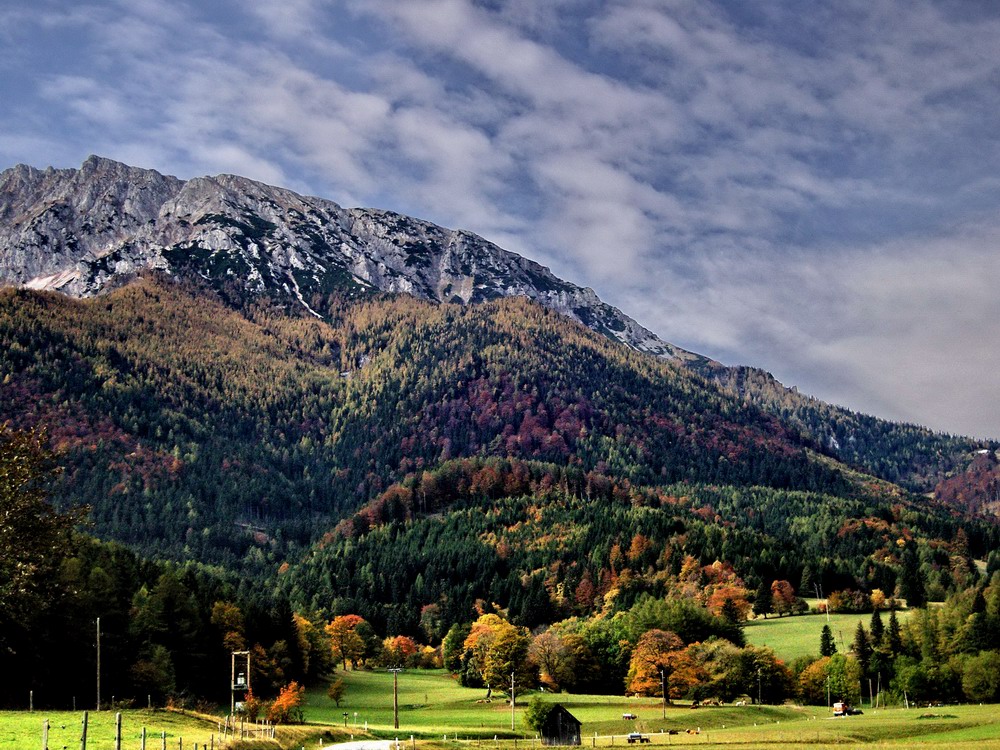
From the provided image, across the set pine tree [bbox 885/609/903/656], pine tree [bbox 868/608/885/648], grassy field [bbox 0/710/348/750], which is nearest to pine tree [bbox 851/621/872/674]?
pine tree [bbox 868/608/885/648]

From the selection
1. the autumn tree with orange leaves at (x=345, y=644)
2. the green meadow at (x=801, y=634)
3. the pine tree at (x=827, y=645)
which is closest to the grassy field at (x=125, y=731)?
the pine tree at (x=827, y=645)

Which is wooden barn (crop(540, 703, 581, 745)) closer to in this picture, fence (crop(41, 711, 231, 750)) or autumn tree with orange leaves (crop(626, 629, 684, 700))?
autumn tree with orange leaves (crop(626, 629, 684, 700))

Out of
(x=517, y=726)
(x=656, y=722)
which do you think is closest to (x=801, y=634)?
(x=656, y=722)

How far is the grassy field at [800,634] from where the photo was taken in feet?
553

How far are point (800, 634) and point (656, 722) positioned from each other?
7955 centimetres

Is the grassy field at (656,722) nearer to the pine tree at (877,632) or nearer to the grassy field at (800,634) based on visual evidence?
the pine tree at (877,632)

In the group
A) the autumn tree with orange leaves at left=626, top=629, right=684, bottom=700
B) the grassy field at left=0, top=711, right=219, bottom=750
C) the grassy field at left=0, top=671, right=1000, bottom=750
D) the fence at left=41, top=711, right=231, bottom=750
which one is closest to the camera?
the fence at left=41, top=711, right=231, bottom=750

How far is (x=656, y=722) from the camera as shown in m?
115

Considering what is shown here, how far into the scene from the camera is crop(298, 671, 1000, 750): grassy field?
297 ft

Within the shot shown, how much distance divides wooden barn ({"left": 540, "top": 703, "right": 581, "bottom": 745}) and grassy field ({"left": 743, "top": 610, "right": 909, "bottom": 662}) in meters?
73.0

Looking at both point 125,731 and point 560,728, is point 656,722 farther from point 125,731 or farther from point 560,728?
point 125,731

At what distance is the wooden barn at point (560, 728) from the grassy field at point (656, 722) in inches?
77.5

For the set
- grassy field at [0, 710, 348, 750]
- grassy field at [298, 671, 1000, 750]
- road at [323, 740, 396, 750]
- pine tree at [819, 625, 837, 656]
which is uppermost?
grassy field at [0, 710, 348, 750]

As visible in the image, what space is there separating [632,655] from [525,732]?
169ft
